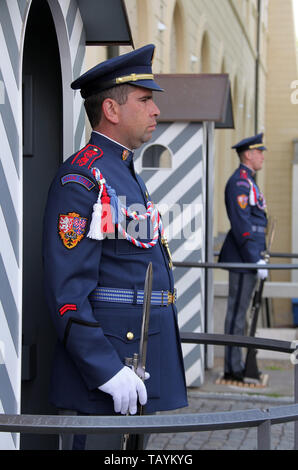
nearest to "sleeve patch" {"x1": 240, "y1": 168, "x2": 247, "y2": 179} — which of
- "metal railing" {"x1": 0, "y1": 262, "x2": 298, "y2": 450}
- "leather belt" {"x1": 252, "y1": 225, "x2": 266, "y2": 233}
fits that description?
"leather belt" {"x1": 252, "y1": 225, "x2": 266, "y2": 233}

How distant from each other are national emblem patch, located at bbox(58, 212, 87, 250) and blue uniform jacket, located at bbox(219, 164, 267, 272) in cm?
401

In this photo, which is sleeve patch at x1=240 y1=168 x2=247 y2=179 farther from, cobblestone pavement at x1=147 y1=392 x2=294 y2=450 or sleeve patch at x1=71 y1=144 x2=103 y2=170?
sleeve patch at x1=71 y1=144 x2=103 y2=170

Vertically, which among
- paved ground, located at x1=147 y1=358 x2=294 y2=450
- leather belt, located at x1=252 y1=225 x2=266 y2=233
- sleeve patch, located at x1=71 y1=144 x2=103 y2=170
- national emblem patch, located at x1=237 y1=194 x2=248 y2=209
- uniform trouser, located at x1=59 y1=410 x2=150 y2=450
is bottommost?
paved ground, located at x1=147 y1=358 x2=294 y2=450

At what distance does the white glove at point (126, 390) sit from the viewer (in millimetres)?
2344

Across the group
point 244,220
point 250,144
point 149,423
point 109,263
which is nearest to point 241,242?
point 244,220

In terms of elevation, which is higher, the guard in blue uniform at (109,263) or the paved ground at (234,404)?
the guard in blue uniform at (109,263)

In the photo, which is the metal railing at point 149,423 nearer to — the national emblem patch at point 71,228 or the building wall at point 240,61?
the national emblem patch at point 71,228

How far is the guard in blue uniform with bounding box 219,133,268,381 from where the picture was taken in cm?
640

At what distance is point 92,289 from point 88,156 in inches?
16.7

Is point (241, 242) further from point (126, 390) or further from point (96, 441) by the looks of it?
point (126, 390)

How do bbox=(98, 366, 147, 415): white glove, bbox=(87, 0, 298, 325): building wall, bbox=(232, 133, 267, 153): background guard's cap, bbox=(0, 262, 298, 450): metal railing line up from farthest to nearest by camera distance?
bbox=(87, 0, 298, 325): building wall → bbox=(232, 133, 267, 153): background guard's cap → bbox=(98, 366, 147, 415): white glove → bbox=(0, 262, 298, 450): metal railing

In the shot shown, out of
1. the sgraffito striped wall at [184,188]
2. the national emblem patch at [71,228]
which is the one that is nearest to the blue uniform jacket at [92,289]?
the national emblem patch at [71,228]

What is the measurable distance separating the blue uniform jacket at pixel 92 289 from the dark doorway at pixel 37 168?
604 millimetres
